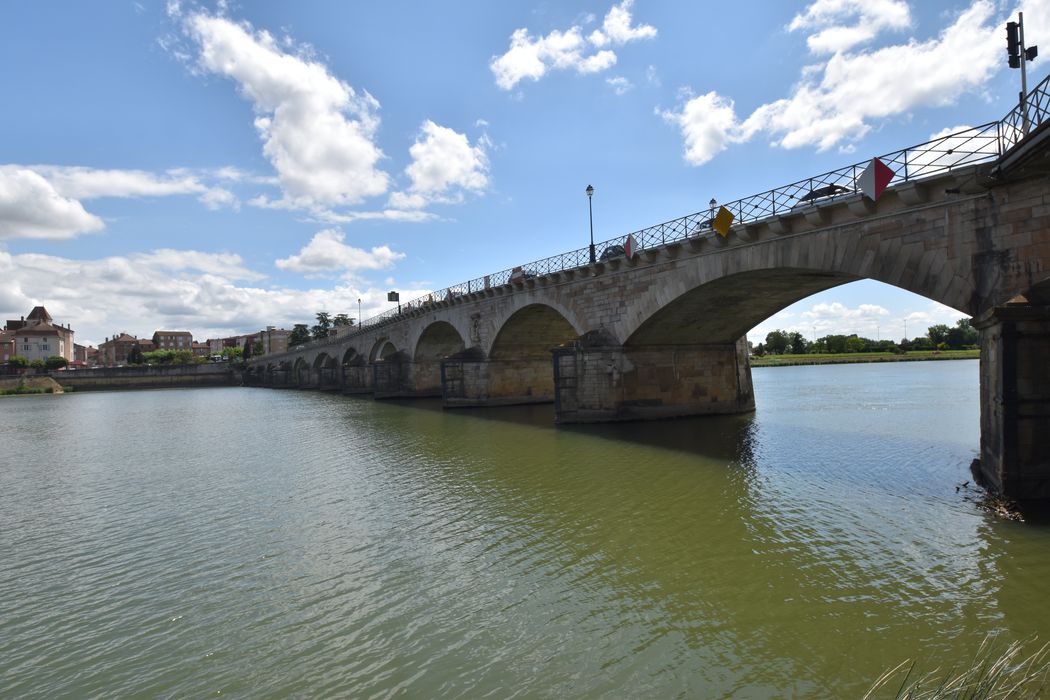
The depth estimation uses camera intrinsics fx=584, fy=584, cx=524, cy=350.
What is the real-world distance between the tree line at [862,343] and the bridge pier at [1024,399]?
113 metres

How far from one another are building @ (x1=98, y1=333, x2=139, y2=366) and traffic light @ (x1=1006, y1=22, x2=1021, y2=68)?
611ft

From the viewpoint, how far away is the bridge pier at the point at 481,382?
35.9m

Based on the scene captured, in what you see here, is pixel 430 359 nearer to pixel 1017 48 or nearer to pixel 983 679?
pixel 1017 48

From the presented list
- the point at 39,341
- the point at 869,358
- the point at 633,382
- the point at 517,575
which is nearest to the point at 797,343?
the point at 869,358

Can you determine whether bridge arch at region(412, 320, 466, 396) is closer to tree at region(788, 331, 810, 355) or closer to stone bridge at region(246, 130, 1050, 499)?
stone bridge at region(246, 130, 1050, 499)

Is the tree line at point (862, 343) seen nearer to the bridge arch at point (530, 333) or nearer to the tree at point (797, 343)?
the tree at point (797, 343)

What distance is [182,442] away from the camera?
2456cm

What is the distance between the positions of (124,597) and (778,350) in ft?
418

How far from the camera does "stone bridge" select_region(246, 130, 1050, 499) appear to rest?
10484 mm

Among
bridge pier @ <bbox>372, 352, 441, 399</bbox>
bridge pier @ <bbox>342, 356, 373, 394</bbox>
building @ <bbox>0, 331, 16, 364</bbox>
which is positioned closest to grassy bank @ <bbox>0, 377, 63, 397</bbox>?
building @ <bbox>0, 331, 16, 364</bbox>

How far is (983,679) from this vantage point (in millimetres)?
4570

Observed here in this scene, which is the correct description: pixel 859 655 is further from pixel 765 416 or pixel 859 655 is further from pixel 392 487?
pixel 765 416

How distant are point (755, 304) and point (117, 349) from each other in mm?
183983

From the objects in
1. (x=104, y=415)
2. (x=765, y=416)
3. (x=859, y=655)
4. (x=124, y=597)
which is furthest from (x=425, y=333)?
(x=859, y=655)
